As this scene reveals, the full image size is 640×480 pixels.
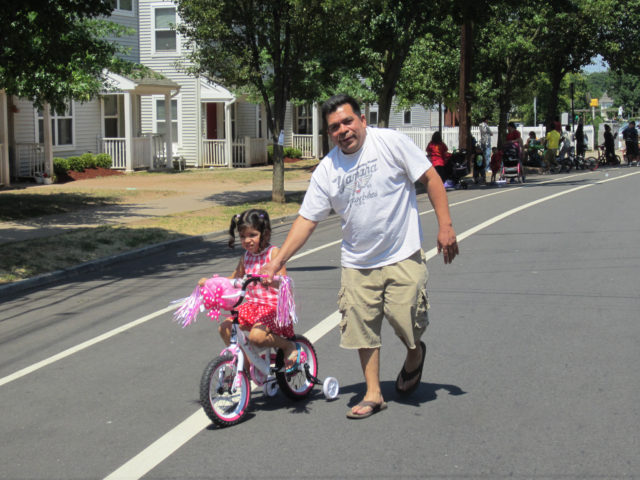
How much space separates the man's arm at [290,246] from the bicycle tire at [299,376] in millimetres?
683

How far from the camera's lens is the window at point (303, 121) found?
4469 centimetres

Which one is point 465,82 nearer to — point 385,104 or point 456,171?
point 385,104

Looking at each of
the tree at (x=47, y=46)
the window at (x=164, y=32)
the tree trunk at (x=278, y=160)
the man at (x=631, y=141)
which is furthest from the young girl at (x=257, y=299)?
the man at (x=631, y=141)

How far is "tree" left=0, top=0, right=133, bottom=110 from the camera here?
42.8 feet

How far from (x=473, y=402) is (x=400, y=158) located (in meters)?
1.68

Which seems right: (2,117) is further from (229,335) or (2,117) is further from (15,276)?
(229,335)

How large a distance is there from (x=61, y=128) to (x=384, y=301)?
2593 centimetres

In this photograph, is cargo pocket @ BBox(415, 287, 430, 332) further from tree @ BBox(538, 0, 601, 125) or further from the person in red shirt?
tree @ BBox(538, 0, 601, 125)

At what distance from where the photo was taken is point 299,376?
5781mm

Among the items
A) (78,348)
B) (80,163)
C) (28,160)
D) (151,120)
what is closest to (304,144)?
(151,120)

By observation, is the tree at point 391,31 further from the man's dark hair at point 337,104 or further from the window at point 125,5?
the man's dark hair at point 337,104

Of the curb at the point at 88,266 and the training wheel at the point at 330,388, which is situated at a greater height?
the curb at the point at 88,266

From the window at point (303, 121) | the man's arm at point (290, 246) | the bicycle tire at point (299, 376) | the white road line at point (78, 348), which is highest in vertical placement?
the window at point (303, 121)

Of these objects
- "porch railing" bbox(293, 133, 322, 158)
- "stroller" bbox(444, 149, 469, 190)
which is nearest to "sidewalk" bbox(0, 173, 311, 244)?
"stroller" bbox(444, 149, 469, 190)
